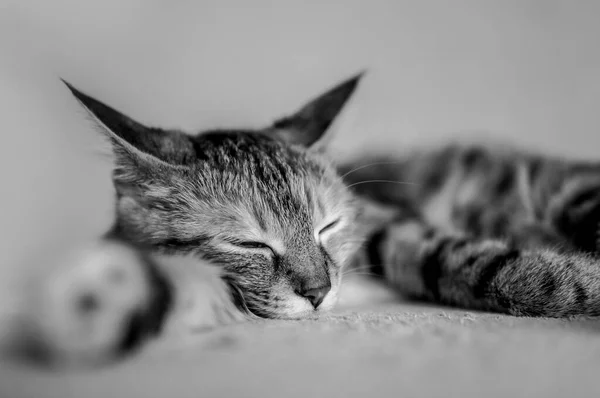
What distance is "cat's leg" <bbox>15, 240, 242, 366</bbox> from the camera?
60 centimetres

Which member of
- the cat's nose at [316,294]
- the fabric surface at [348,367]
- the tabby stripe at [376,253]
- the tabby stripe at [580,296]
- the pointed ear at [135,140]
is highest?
the pointed ear at [135,140]

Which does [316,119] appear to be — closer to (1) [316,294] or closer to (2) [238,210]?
(2) [238,210]

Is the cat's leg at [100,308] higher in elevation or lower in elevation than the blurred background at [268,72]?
lower

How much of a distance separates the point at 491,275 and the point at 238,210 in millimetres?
507

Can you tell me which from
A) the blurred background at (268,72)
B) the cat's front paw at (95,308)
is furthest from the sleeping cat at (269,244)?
the blurred background at (268,72)

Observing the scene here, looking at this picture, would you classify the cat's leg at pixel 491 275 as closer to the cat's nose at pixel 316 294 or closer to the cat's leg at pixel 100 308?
the cat's nose at pixel 316 294

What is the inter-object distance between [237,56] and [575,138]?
153cm

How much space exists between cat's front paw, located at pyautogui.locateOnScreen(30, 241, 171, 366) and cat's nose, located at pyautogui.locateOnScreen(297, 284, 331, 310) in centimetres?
29

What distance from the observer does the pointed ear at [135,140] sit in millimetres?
861

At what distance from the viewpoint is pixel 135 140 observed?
94 centimetres

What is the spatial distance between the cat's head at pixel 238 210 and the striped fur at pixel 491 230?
0.23 m

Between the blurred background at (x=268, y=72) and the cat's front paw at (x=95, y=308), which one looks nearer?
the cat's front paw at (x=95, y=308)

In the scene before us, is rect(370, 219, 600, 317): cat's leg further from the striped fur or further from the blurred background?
the blurred background

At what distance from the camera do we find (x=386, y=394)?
0.55 m
